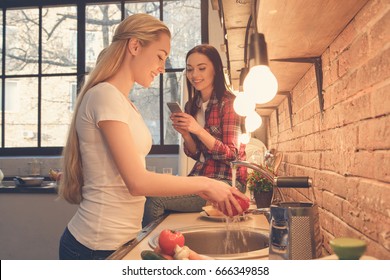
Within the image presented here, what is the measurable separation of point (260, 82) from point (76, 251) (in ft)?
1.98

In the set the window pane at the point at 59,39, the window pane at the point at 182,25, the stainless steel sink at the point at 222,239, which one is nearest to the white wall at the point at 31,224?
the window pane at the point at 59,39

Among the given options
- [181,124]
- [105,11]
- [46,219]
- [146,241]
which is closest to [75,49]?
[105,11]

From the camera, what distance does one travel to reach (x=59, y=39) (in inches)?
140

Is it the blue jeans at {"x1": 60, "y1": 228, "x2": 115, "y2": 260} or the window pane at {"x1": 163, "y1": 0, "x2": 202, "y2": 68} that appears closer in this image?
the blue jeans at {"x1": 60, "y1": 228, "x2": 115, "y2": 260}

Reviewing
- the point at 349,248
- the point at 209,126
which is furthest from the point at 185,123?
the point at 349,248

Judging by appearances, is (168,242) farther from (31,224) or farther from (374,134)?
(31,224)

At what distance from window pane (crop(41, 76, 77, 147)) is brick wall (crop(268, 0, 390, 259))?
281 cm

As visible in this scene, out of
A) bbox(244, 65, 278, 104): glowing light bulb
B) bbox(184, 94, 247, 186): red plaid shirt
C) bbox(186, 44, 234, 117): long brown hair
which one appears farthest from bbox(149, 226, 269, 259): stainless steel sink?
bbox(186, 44, 234, 117): long brown hair

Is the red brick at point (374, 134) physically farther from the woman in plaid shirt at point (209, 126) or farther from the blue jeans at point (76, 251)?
the woman in plaid shirt at point (209, 126)

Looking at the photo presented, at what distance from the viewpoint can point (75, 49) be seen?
3.53 metres

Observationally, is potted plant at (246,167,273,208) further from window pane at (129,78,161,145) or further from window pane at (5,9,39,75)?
window pane at (5,9,39,75)

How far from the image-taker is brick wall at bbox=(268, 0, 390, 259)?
619 millimetres
